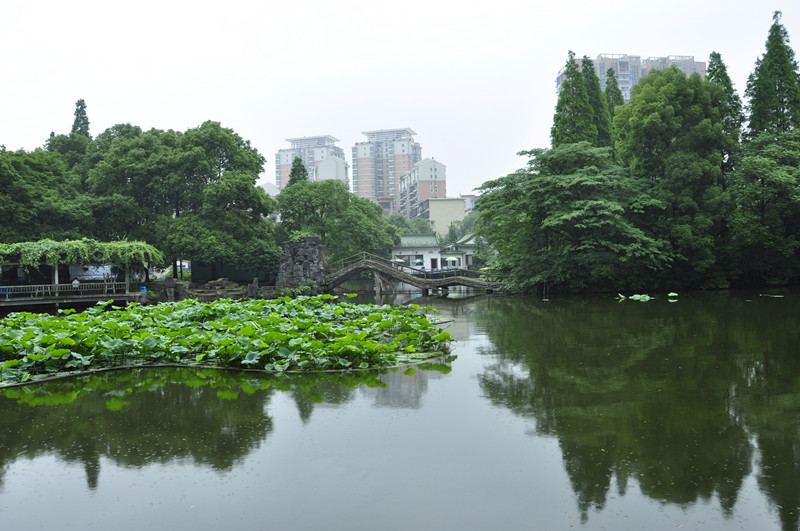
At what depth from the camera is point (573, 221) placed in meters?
20.1

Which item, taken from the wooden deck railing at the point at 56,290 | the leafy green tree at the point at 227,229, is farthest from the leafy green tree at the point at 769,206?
the wooden deck railing at the point at 56,290

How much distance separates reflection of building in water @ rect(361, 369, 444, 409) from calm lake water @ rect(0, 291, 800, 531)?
4 cm

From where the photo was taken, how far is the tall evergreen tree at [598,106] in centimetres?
2602

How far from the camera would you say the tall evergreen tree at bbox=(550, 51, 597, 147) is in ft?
76.9

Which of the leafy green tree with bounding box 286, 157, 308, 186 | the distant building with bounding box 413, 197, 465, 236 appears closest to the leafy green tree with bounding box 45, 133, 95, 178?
the leafy green tree with bounding box 286, 157, 308, 186

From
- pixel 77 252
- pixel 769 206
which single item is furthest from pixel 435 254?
pixel 77 252

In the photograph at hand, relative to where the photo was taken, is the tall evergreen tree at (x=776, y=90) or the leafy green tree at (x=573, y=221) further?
the tall evergreen tree at (x=776, y=90)

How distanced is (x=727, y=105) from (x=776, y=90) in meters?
2.48

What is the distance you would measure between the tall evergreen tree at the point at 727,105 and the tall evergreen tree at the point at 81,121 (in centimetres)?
3151

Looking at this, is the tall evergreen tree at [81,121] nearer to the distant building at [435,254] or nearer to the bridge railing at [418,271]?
the bridge railing at [418,271]

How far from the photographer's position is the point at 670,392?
577 centimetres

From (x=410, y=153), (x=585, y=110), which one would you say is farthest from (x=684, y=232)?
(x=410, y=153)

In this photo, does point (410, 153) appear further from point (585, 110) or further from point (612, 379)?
point (612, 379)

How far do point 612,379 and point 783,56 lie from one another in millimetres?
22120
